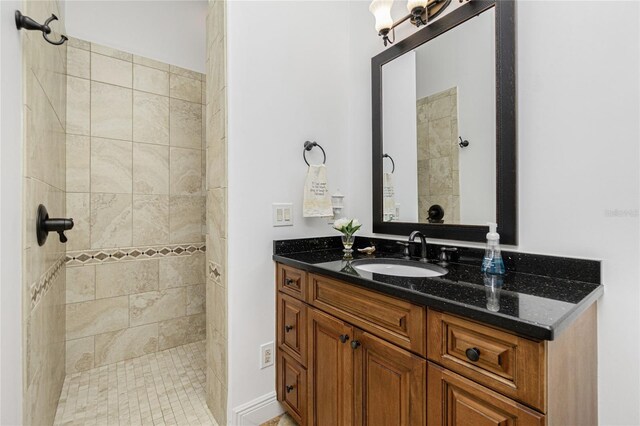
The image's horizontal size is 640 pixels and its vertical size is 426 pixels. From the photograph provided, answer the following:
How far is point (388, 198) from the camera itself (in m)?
1.75

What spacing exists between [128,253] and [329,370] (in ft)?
5.84

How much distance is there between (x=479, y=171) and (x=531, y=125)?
0.25 metres

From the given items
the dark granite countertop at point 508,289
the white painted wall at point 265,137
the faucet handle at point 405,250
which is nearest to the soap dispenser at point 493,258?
the dark granite countertop at point 508,289

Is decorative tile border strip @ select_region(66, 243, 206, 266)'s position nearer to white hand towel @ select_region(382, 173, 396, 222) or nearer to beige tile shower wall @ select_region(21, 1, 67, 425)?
beige tile shower wall @ select_region(21, 1, 67, 425)

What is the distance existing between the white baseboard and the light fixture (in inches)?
78.5

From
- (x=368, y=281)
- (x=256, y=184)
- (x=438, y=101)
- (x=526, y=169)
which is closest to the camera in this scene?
(x=368, y=281)

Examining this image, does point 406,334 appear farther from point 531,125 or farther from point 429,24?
point 429,24

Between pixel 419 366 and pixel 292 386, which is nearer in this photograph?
pixel 419 366

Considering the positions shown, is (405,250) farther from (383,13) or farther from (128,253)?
(128,253)

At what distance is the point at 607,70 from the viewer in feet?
3.22

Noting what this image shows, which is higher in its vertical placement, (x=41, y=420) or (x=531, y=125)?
(x=531, y=125)

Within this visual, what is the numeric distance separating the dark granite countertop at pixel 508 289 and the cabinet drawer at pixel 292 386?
0.51m

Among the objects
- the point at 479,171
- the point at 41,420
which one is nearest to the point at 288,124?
the point at 479,171

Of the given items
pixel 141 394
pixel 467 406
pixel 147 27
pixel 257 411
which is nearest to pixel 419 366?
pixel 467 406
